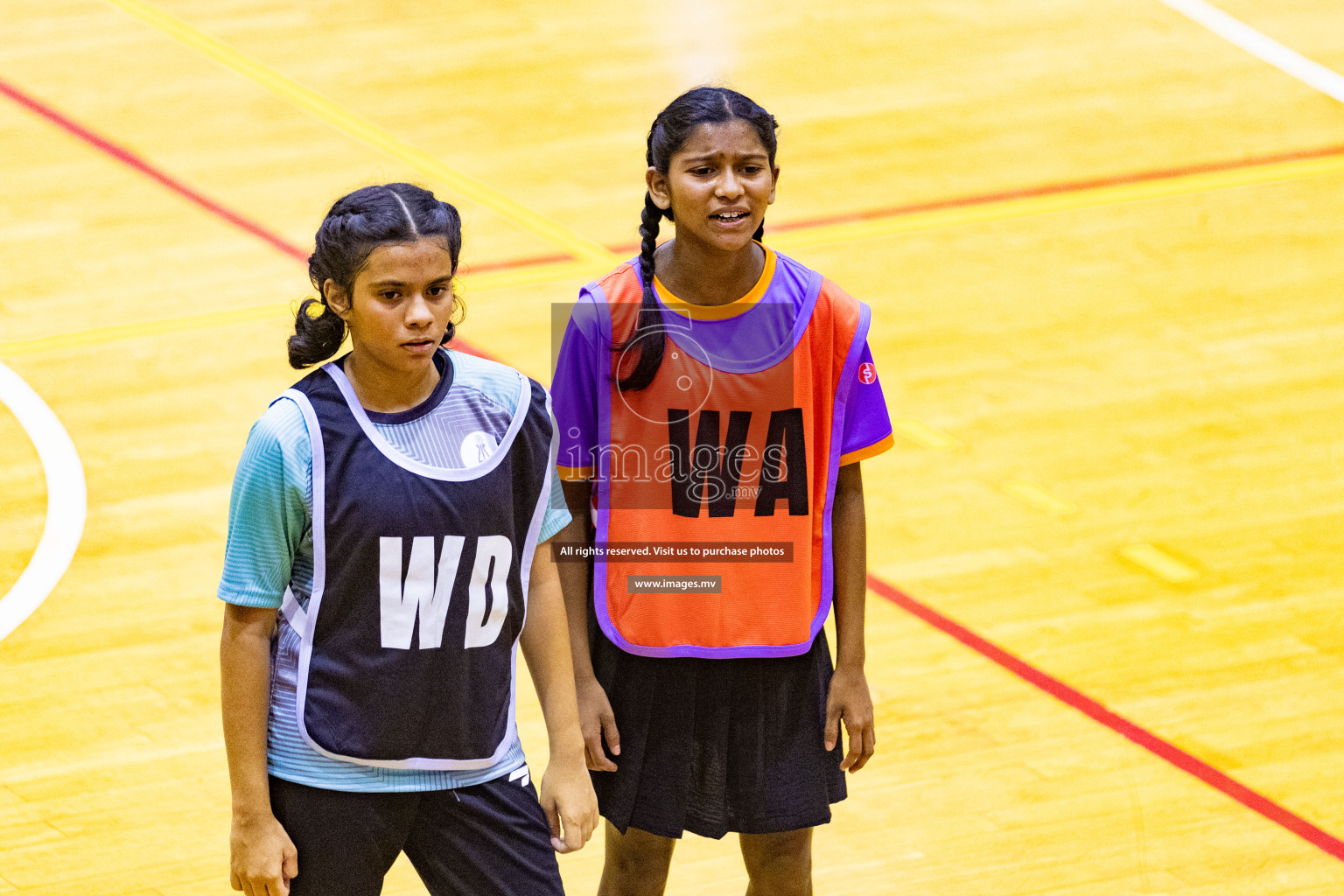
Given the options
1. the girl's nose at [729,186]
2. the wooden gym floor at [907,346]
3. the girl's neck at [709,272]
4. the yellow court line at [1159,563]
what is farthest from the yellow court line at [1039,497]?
the girl's nose at [729,186]

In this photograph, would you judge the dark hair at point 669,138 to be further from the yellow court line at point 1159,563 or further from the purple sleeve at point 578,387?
the yellow court line at point 1159,563

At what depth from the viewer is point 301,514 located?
7.67 feet

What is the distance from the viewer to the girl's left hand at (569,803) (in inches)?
99.4

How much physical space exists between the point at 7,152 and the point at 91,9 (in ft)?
4.94

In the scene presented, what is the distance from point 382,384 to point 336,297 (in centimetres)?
13

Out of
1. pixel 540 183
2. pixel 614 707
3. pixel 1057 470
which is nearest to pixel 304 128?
pixel 540 183

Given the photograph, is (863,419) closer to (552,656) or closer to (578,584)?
(578,584)

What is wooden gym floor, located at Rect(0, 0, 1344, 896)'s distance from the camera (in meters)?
3.79

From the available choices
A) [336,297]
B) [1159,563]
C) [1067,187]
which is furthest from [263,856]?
[1067,187]

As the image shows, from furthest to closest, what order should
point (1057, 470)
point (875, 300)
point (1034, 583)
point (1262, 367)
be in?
point (875, 300), point (1262, 367), point (1057, 470), point (1034, 583)

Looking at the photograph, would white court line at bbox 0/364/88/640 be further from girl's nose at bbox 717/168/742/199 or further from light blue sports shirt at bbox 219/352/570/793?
girl's nose at bbox 717/168/742/199

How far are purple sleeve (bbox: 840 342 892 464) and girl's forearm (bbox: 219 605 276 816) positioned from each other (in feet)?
3.00

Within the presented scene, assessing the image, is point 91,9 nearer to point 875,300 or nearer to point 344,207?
point 875,300

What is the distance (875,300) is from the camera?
5.81 meters
